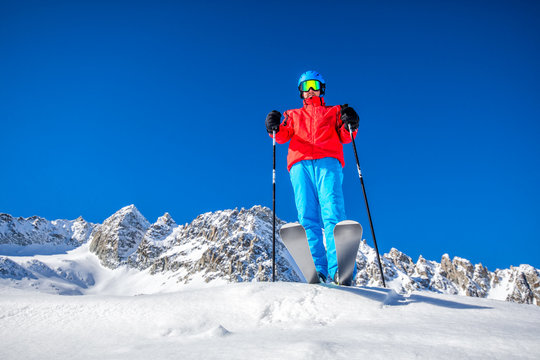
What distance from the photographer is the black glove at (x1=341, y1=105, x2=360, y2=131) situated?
206 inches

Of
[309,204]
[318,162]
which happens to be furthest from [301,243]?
[318,162]

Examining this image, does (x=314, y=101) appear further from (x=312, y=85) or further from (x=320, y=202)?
(x=320, y=202)

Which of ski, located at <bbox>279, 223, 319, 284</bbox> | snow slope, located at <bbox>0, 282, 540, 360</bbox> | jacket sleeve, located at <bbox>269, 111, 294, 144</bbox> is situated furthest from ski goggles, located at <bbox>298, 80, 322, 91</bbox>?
snow slope, located at <bbox>0, 282, 540, 360</bbox>

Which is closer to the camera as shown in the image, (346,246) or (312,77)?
(346,246)

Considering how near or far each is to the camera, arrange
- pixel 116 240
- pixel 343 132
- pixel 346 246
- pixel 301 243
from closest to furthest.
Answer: pixel 346 246, pixel 301 243, pixel 343 132, pixel 116 240

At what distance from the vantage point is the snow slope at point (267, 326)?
5.84 ft

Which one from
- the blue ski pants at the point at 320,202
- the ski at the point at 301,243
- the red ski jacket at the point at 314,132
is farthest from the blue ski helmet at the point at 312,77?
the ski at the point at 301,243

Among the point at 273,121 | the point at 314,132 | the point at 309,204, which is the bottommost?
the point at 309,204

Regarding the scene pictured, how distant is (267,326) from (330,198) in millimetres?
2669

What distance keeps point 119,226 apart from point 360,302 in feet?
695

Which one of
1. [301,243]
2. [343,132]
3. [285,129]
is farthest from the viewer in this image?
[285,129]

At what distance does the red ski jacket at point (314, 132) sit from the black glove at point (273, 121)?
14cm

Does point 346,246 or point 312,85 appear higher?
point 312,85

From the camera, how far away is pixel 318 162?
527 centimetres
